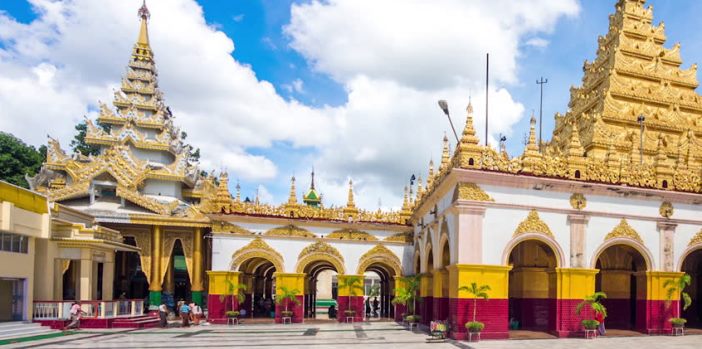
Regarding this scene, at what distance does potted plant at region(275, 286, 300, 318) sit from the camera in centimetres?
2450

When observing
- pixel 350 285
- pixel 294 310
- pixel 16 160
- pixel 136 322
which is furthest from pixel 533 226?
pixel 16 160

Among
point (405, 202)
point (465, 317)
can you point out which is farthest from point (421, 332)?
point (405, 202)

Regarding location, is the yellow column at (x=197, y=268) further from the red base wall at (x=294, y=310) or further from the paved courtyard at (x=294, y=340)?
the paved courtyard at (x=294, y=340)

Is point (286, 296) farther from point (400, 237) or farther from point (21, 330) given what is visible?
point (21, 330)

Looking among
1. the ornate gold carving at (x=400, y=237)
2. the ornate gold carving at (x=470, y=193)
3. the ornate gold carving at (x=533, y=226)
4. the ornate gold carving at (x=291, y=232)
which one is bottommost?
the ornate gold carving at (x=400, y=237)

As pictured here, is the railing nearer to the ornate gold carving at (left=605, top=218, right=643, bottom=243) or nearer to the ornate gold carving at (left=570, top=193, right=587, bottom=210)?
the ornate gold carving at (left=570, top=193, right=587, bottom=210)

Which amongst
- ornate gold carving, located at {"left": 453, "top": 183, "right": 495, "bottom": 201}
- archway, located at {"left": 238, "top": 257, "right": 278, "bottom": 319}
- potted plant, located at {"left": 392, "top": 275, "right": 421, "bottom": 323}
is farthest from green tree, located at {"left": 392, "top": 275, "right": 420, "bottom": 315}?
ornate gold carving, located at {"left": 453, "top": 183, "right": 495, "bottom": 201}

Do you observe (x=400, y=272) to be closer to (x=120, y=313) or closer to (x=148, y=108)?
(x=120, y=313)

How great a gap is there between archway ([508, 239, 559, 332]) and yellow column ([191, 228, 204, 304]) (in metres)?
15.9

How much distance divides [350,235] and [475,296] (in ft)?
32.8

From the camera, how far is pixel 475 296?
16656 mm

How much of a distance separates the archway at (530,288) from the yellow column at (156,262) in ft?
58.4

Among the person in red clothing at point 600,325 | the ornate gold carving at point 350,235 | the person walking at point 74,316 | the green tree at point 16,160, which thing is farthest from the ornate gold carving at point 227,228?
the green tree at point 16,160

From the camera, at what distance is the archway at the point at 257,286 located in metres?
27.6
